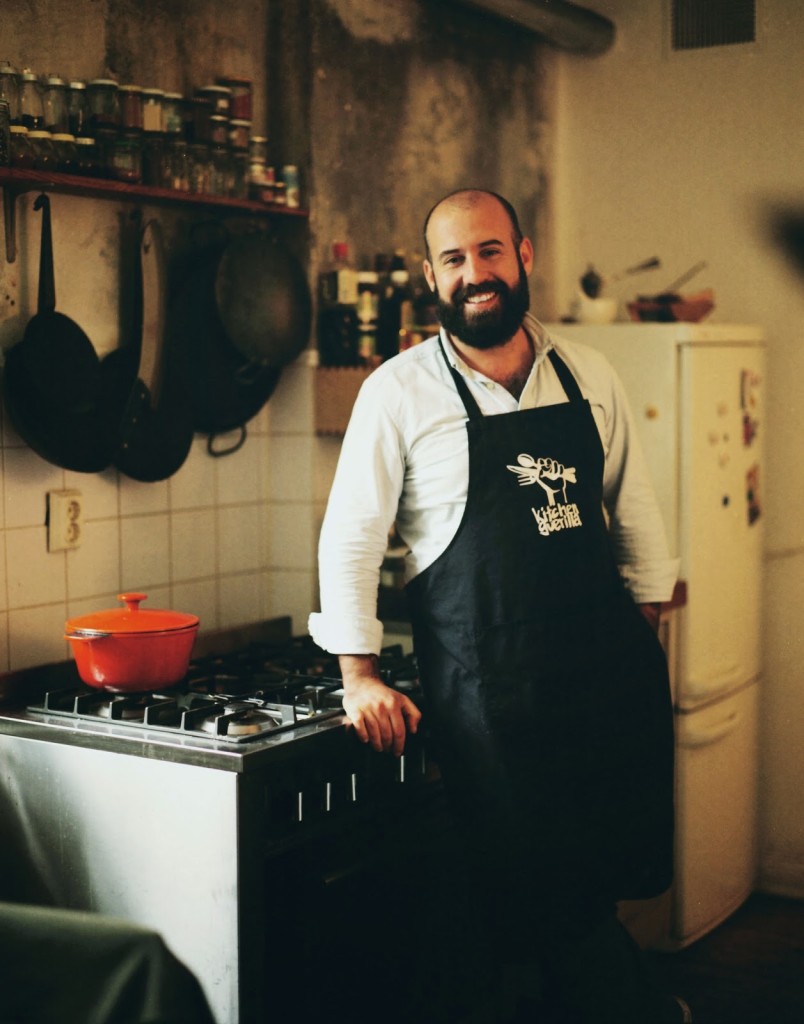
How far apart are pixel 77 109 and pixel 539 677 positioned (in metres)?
1.39

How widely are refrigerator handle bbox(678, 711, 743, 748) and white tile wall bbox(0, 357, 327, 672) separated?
105 cm

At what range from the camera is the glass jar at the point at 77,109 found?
248 centimetres

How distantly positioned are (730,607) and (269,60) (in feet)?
6.16

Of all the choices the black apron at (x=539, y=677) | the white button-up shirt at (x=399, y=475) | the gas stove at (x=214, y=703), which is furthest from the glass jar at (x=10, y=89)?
the gas stove at (x=214, y=703)

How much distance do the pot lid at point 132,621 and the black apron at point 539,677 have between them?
44 cm

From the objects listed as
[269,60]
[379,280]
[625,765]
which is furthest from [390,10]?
[625,765]

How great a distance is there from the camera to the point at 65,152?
8.02ft

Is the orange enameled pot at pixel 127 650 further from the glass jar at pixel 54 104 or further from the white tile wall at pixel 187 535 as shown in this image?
the glass jar at pixel 54 104

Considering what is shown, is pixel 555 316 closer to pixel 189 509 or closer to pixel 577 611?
pixel 189 509

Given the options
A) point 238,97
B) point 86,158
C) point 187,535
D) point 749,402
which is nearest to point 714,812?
point 749,402

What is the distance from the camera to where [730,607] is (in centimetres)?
355

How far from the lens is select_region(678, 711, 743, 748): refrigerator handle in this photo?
3.38m

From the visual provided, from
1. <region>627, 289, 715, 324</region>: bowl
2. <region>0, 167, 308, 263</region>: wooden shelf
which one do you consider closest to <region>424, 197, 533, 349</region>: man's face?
<region>0, 167, 308, 263</region>: wooden shelf

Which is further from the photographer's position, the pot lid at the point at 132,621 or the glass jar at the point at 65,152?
the glass jar at the point at 65,152
